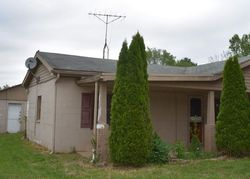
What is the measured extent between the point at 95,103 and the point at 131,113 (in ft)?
6.10

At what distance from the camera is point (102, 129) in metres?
10.8

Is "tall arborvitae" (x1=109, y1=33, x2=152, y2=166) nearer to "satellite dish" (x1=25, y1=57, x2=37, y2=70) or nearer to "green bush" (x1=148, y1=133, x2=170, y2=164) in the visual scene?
"green bush" (x1=148, y1=133, x2=170, y2=164)

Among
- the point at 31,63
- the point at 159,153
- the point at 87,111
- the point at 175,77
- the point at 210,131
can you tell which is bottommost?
the point at 159,153

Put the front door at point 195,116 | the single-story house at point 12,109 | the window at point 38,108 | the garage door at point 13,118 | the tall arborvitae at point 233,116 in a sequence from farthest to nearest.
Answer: the garage door at point 13,118, the single-story house at point 12,109, the window at point 38,108, the front door at point 195,116, the tall arborvitae at point 233,116

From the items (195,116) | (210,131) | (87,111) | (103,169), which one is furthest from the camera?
(195,116)

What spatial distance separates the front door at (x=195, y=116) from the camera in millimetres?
15445

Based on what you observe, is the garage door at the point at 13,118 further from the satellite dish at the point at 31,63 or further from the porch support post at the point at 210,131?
the porch support post at the point at 210,131

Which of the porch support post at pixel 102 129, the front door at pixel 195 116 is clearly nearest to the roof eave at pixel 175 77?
the porch support post at pixel 102 129

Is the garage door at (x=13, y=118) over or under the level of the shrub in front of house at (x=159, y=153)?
over

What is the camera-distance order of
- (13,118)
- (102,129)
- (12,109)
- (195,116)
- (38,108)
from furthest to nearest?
(12,109)
(13,118)
(38,108)
(195,116)
(102,129)

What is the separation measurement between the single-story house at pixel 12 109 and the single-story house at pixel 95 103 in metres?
7.25

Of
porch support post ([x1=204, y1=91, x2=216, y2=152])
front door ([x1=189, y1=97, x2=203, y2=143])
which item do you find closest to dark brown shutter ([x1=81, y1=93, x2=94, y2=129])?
porch support post ([x1=204, y1=91, x2=216, y2=152])

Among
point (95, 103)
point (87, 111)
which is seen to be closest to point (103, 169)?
point (95, 103)

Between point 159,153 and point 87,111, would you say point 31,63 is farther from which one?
point 159,153
